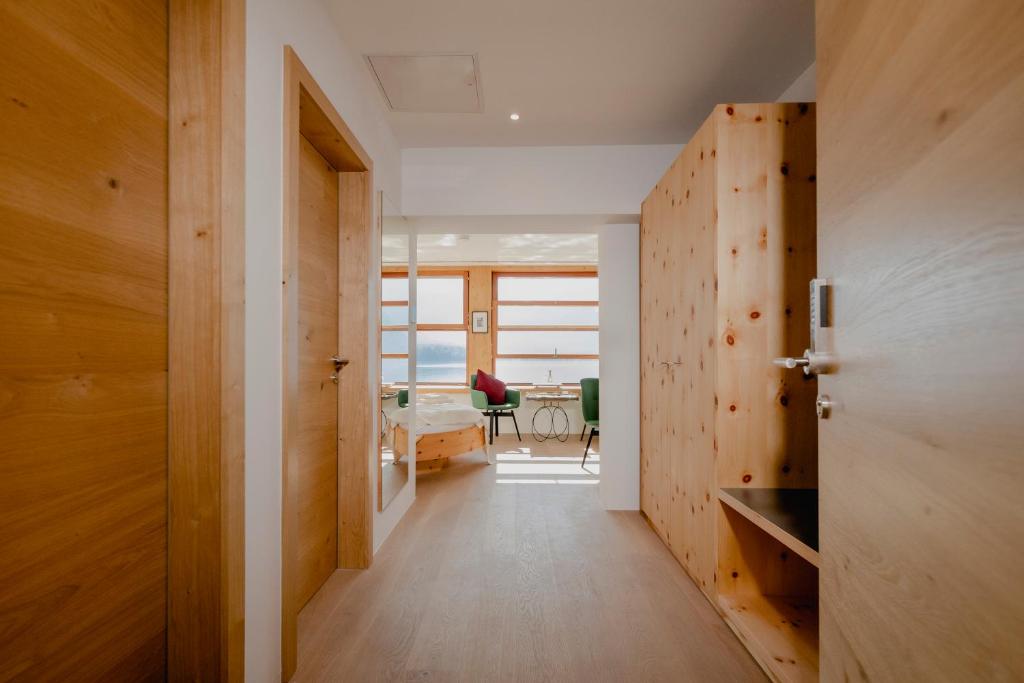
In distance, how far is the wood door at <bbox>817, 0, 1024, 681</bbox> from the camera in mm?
540

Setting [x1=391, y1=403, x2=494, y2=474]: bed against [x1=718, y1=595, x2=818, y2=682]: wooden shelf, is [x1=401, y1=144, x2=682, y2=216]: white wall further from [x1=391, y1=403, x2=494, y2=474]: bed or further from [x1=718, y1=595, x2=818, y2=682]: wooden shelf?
[x1=718, y1=595, x2=818, y2=682]: wooden shelf

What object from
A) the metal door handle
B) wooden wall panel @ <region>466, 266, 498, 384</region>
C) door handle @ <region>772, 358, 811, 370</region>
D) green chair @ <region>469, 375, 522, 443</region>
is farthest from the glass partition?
wooden wall panel @ <region>466, 266, 498, 384</region>

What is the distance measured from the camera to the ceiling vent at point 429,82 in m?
2.28

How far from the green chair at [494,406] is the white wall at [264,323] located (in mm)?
4293

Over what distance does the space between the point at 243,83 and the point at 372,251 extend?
124cm

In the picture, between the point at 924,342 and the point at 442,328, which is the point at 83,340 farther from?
the point at 442,328

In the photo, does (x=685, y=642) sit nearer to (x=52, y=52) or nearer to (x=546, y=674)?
(x=546, y=674)

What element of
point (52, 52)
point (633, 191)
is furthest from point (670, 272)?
point (52, 52)

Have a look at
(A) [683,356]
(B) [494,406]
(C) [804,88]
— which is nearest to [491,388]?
(B) [494,406]

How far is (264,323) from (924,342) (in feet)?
5.14

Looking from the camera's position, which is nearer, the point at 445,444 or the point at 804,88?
the point at 804,88

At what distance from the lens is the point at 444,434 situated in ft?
14.2

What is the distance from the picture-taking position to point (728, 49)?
7.27ft

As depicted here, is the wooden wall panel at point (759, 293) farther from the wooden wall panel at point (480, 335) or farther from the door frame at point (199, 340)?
the wooden wall panel at point (480, 335)
